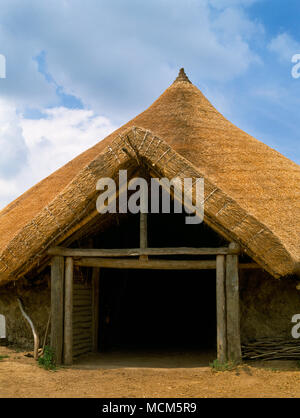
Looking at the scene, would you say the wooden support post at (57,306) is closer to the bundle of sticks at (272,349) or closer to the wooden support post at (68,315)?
the wooden support post at (68,315)

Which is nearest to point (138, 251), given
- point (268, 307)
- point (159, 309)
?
point (268, 307)

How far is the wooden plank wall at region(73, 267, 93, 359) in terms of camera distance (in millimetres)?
7926

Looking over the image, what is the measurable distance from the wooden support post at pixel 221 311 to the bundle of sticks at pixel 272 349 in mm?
414

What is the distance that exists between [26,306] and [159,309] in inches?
232

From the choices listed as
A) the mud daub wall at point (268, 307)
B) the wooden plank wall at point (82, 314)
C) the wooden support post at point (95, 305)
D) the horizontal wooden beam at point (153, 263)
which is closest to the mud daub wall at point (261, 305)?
the mud daub wall at point (268, 307)

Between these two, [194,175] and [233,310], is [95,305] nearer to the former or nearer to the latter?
[233,310]

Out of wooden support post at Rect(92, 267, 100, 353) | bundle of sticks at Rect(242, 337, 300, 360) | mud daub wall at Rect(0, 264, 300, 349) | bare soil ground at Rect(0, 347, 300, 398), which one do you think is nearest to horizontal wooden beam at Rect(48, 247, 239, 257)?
mud daub wall at Rect(0, 264, 300, 349)

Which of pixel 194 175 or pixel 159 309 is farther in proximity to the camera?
pixel 159 309

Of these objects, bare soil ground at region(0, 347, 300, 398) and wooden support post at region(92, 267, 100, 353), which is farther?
wooden support post at region(92, 267, 100, 353)

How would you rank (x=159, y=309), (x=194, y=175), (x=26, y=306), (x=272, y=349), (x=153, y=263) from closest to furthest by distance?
(x=194, y=175)
(x=272, y=349)
(x=153, y=263)
(x=26, y=306)
(x=159, y=309)

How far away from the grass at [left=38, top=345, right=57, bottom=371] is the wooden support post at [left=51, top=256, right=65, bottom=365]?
2.4 inches

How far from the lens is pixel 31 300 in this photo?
822cm

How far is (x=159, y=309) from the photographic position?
529 inches

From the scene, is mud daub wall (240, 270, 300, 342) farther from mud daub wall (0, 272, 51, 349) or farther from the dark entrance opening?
mud daub wall (0, 272, 51, 349)
